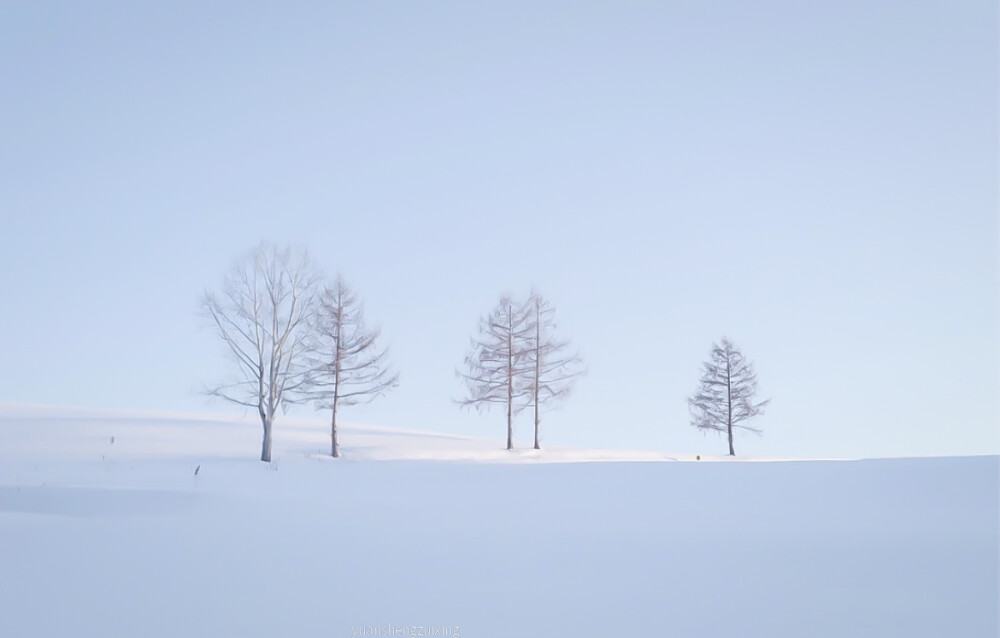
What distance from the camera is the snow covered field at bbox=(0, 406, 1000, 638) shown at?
5539 millimetres

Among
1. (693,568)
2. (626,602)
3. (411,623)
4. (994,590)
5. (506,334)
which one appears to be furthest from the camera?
(506,334)

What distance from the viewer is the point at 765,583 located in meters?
6.38

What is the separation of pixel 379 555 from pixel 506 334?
18.9m

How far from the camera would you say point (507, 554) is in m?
7.39

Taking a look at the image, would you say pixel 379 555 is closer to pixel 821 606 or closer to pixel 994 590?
pixel 821 606

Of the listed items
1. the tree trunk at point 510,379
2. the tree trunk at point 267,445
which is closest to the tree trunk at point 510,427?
→ the tree trunk at point 510,379

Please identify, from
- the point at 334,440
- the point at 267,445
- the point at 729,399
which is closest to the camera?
the point at 267,445

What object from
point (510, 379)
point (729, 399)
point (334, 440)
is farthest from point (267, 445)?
point (729, 399)

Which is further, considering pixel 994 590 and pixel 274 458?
pixel 274 458

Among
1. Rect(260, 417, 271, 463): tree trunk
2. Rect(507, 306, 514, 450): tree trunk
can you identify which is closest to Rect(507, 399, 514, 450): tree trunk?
Rect(507, 306, 514, 450): tree trunk

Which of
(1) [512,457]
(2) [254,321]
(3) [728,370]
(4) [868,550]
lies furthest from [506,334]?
(4) [868,550]

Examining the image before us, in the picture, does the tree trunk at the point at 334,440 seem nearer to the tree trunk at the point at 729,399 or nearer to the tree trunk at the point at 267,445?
the tree trunk at the point at 267,445

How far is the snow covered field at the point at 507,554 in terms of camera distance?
5539 mm

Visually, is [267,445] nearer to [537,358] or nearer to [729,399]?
[537,358]
